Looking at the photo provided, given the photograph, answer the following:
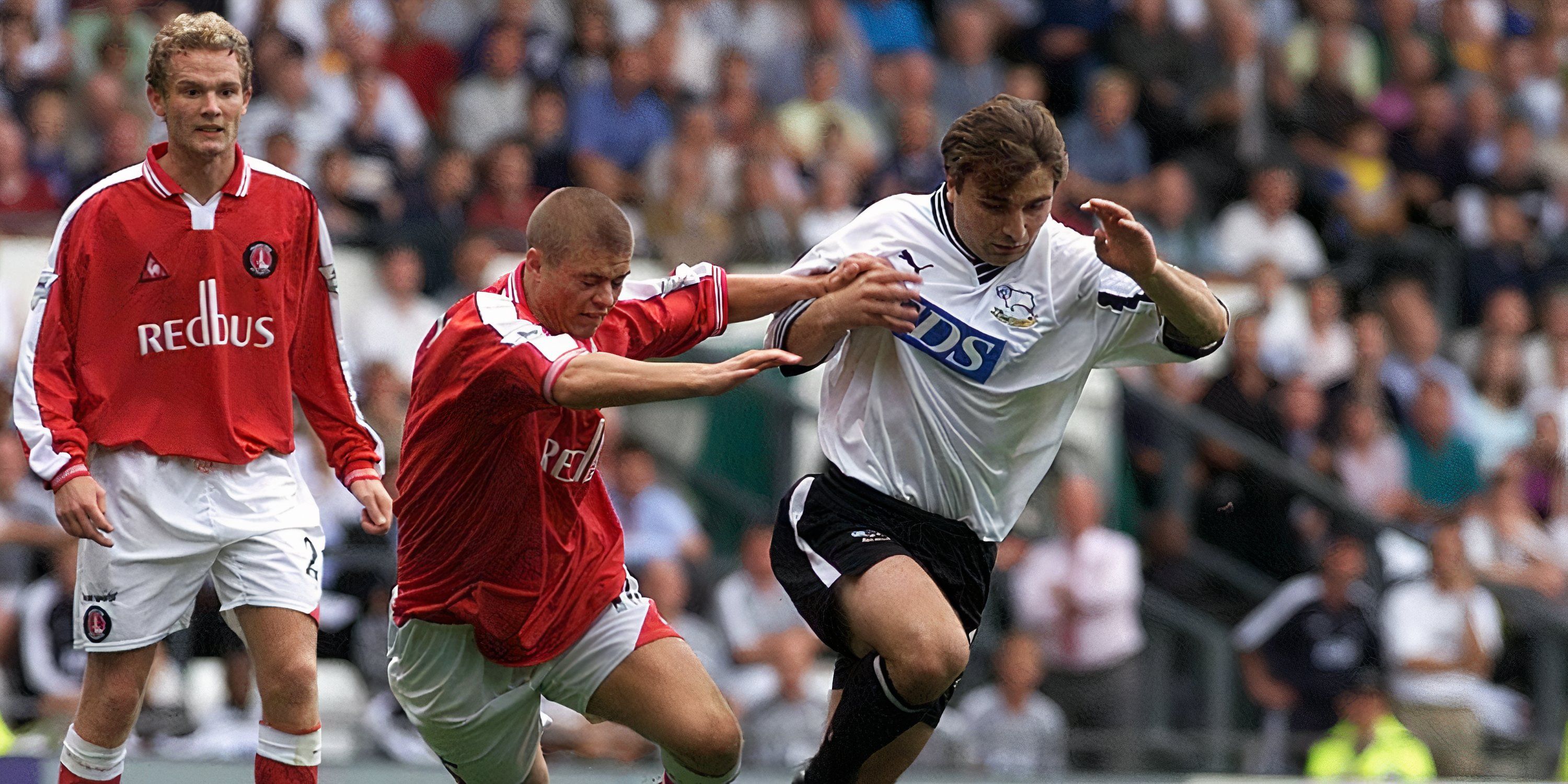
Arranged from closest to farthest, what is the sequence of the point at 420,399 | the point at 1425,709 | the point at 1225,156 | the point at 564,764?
the point at 420,399
the point at 564,764
the point at 1425,709
the point at 1225,156

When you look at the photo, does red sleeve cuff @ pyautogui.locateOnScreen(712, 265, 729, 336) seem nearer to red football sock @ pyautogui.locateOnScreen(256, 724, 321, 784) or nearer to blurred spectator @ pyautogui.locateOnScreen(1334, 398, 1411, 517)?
red football sock @ pyautogui.locateOnScreen(256, 724, 321, 784)

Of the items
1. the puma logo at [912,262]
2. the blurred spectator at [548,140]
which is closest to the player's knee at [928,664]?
the puma logo at [912,262]

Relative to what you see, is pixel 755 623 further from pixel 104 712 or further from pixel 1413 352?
pixel 1413 352

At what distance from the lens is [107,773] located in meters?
5.54

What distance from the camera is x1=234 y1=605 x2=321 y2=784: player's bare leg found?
5.39 metres

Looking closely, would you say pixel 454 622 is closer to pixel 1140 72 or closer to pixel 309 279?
pixel 309 279

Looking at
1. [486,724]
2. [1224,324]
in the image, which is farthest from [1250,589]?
[486,724]

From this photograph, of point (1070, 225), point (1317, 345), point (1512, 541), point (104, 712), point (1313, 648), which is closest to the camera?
point (104, 712)

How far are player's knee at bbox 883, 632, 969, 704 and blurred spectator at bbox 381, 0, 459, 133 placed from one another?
7948mm

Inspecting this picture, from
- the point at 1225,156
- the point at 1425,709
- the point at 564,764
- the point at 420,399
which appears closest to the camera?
the point at 420,399

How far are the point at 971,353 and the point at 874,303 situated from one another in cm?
36

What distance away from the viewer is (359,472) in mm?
5688

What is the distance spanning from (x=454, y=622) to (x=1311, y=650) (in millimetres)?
6236

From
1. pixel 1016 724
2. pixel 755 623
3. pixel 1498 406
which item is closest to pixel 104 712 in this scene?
pixel 755 623
